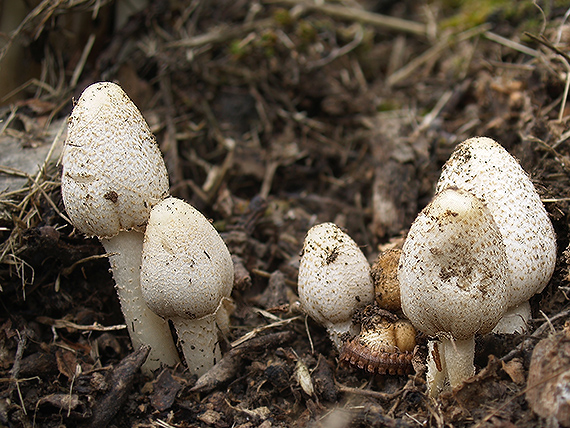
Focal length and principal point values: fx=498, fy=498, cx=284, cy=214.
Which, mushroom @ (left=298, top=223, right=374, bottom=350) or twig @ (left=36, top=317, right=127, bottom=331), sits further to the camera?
twig @ (left=36, top=317, right=127, bottom=331)

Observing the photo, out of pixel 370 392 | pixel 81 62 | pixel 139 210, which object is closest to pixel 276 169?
pixel 81 62

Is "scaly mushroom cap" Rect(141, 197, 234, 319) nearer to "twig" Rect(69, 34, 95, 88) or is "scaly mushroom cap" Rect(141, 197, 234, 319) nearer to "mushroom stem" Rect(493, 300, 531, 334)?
"mushroom stem" Rect(493, 300, 531, 334)

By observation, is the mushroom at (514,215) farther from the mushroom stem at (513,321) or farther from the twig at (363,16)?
the twig at (363,16)

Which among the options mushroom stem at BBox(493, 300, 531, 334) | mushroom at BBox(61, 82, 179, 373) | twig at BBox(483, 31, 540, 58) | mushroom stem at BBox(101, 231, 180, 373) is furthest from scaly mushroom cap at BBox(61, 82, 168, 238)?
twig at BBox(483, 31, 540, 58)

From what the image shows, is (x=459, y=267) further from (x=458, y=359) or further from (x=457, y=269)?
(x=458, y=359)

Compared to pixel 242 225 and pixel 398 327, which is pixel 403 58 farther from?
pixel 398 327

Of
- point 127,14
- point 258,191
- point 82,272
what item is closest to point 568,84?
point 258,191

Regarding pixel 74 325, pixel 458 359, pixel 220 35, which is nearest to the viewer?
pixel 458 359

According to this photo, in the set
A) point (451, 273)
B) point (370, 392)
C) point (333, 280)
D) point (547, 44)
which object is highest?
point (547, 44)
